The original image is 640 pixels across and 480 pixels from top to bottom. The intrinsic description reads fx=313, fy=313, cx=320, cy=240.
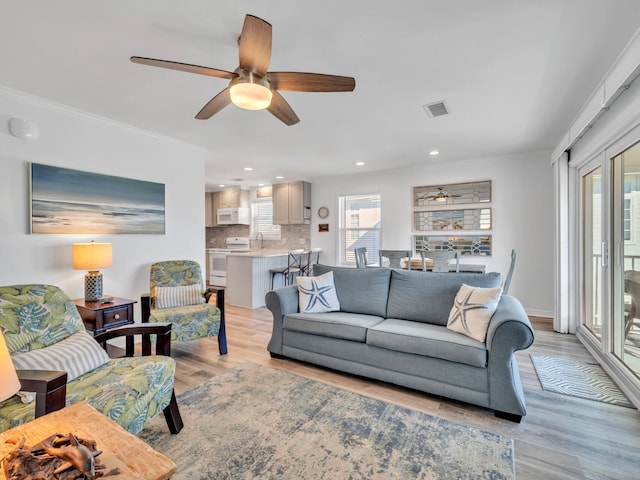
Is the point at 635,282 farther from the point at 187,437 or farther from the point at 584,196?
the point at 187,437

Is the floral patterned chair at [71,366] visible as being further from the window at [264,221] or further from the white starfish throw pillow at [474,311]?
the window at [264,221]

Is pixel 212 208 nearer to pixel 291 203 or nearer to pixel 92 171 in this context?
pixel 291 203

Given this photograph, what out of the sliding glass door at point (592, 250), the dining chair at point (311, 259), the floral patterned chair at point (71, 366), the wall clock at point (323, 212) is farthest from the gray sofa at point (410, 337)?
the wall clock at point (323, 212)

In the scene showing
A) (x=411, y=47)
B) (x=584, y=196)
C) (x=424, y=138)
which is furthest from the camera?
(x=424, y=138)

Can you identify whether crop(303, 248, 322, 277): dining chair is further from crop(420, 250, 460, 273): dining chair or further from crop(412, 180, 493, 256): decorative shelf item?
crop(420, 250, 460, 273): dining chair

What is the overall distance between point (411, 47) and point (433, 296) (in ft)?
6.56

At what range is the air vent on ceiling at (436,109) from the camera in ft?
9.53

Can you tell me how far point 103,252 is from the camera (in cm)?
295

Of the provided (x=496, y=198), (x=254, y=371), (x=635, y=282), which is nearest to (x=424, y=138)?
(x=496, y=198)

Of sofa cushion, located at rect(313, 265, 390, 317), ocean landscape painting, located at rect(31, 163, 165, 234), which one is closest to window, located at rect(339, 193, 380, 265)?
sofa cushion, located at rect(313, 265, 390, 317)

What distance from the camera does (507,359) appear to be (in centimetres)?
209

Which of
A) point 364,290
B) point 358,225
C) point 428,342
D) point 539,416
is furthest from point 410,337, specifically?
point 358,225

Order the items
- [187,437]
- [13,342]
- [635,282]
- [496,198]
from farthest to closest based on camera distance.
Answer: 1. [496,198]
2. [635,282]
3. [187,437]
4. [13,342]

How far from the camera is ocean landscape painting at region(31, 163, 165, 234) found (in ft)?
9.34
